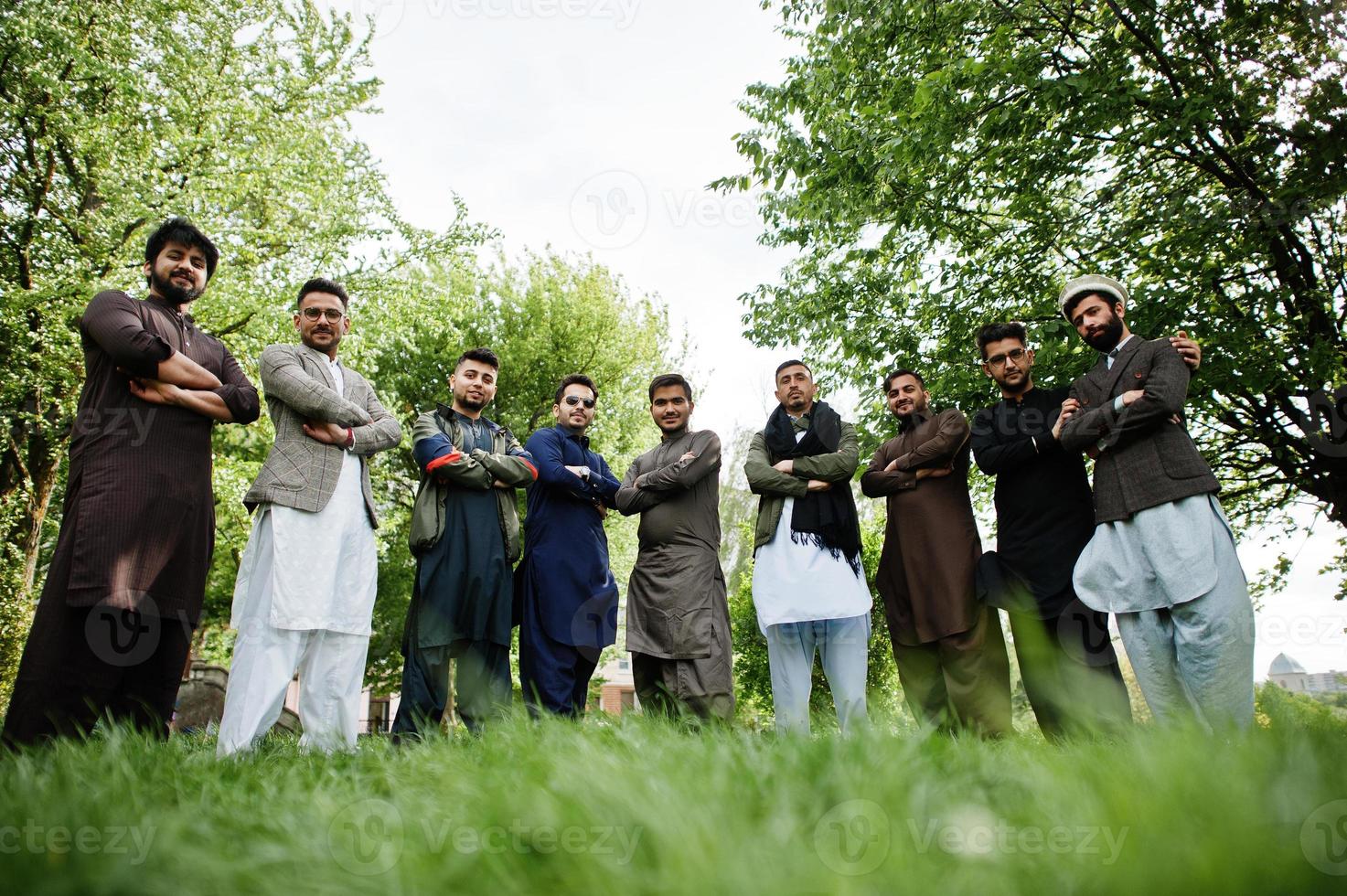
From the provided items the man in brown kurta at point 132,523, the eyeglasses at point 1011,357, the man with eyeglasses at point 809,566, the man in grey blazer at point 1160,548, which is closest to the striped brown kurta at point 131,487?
the man in brown kurta at point 132,523

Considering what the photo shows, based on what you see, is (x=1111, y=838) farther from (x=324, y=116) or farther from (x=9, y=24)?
(x=324, y=116)

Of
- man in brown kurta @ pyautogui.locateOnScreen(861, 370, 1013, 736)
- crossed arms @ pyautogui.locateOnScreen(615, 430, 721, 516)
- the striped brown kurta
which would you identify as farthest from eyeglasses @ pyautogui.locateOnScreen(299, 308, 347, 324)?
man in brown kurta @ pyautogui.locateOnScreen(861, 370, 1013, 736)

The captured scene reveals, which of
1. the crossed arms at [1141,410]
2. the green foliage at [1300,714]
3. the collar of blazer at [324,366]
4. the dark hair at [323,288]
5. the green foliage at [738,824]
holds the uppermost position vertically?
the dark hair at [323,288]

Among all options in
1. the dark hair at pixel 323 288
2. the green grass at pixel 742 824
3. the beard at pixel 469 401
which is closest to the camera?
the green grass at pixel 742 824

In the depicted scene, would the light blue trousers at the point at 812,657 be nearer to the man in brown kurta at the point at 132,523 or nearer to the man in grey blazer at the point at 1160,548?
the man in grey blazer at the point at 1160,548

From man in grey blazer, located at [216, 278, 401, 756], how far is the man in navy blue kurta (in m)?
1.05

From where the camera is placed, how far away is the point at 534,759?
6.14 ft

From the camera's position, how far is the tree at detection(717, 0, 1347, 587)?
7047 mm

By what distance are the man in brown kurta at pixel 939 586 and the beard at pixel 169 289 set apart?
407 cm

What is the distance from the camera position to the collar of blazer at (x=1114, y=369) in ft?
13.5

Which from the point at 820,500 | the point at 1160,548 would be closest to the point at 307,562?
the point at 820,500

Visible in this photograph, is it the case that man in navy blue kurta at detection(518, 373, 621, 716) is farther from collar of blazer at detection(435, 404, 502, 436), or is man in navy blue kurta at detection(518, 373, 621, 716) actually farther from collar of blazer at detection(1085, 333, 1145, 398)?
collar of blazer at detection(1085, 333, 1145, 398)

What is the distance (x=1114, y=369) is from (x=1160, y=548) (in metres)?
1.07

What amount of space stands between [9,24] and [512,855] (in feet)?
50.1
